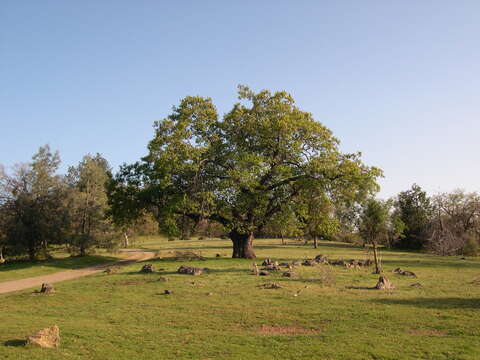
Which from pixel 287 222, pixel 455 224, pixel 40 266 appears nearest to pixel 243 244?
pixel 287 222

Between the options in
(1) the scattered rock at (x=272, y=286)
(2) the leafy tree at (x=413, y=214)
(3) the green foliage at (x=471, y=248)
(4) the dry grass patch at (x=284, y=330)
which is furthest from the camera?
(2) the leafy tree at (x=413, y=214)

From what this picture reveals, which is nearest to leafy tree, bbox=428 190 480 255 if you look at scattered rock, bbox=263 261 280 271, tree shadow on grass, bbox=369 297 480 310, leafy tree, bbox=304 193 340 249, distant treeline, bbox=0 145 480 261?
distant treeline, bbox=0 145 480 261

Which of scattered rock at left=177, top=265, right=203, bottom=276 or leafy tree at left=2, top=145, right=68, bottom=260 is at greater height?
leafy tree at left=2, top=145, right=68, bottom=260

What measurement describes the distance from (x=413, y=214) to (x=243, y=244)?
43010 mm

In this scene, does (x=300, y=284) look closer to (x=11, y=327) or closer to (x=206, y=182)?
(x=11, y=327)

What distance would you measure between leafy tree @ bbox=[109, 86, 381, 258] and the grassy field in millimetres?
12132

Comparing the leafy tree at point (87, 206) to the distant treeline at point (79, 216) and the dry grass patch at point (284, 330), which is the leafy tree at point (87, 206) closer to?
the distant treeline at point (79, 216)

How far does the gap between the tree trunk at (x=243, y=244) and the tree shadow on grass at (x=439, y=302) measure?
2088 centimetres

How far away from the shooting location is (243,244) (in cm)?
3581

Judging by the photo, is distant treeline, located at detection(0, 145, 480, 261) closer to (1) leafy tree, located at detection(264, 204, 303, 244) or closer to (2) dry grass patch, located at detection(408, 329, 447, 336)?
(1) leafy tree, located at detection(264, 204, 303, 244)

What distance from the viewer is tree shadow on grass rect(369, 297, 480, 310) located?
14094 mm

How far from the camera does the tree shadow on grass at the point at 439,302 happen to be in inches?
555

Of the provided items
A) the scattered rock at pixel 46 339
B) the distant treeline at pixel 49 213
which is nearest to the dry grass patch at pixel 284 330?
the scattered rock at pixel 46 339

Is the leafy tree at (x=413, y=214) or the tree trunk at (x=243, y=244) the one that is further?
the leafy tree at (x=413, y=214)
